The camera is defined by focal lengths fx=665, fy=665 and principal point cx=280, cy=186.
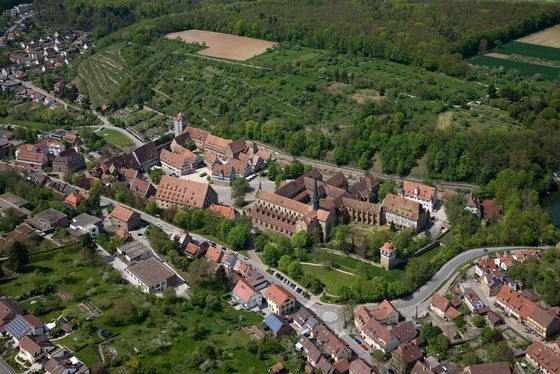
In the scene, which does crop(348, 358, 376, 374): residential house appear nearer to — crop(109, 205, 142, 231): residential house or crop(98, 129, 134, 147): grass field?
crop(109, 205, 142, 231): residential house

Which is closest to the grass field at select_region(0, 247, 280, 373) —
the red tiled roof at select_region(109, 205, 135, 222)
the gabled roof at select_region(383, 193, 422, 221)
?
the red tiled roof at select_region(109, 205, 135, 222)

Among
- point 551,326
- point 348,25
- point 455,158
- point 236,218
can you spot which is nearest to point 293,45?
point 348,25

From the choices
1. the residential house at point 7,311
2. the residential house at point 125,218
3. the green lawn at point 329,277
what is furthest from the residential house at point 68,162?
the green lawn at point 329,277

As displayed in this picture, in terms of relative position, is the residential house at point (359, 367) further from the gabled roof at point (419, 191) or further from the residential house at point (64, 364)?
the gabled roof at point (419, 191)

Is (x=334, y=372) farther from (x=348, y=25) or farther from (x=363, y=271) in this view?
(x=348, y=25)

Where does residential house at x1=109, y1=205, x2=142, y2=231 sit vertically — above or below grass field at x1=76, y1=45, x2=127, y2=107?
above

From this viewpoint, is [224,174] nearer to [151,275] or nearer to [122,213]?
[122,213]

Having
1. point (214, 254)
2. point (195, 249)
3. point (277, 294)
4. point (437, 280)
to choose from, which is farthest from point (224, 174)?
point (437, 280)
